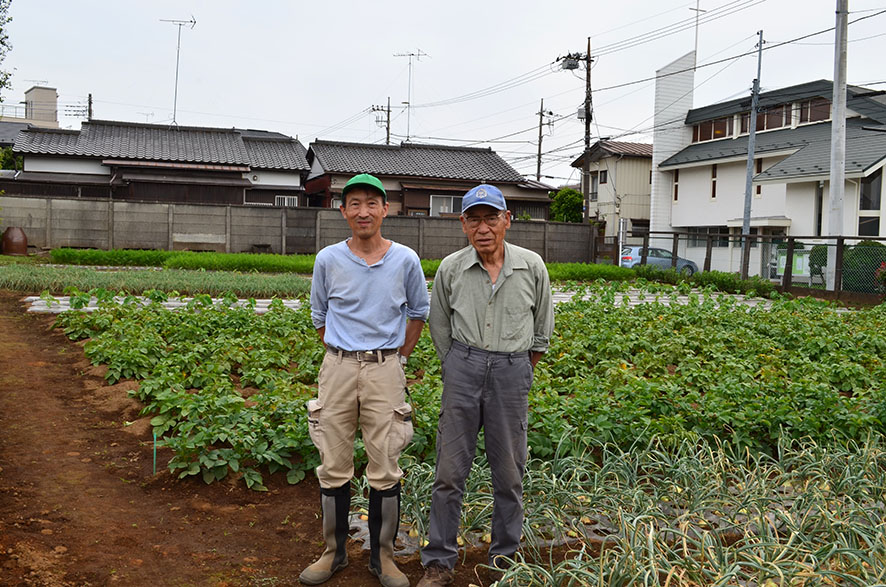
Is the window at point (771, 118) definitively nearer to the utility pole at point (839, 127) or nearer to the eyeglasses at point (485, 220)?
the utility pole at point (839, 127)

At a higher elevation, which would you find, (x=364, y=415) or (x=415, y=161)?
(x=415, y=161)

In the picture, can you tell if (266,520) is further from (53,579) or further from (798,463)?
(798,463)

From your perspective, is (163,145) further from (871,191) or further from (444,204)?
(871,191)

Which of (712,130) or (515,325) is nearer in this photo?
(515,325)

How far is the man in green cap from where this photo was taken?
328cm

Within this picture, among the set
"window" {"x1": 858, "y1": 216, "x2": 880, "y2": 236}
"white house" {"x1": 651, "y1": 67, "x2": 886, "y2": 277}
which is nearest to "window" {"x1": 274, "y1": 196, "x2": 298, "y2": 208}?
"white house" {"x1": 651, "y1": 67, "x2": 886, "y2": 277}

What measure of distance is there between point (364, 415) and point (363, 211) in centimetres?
90

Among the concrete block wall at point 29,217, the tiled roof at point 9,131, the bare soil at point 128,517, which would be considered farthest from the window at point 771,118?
the tiled roof at point 9,131

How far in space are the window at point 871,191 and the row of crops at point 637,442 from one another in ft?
56.3

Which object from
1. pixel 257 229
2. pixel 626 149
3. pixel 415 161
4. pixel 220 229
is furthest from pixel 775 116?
pixel 220 229

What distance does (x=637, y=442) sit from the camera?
180 inches

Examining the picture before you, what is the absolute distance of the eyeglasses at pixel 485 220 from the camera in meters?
3.24

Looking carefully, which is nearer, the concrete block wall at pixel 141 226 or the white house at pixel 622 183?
the concrete block wall at pixel 141 226

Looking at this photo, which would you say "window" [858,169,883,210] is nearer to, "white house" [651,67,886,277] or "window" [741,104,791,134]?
"white house" [651,67,886,277]
